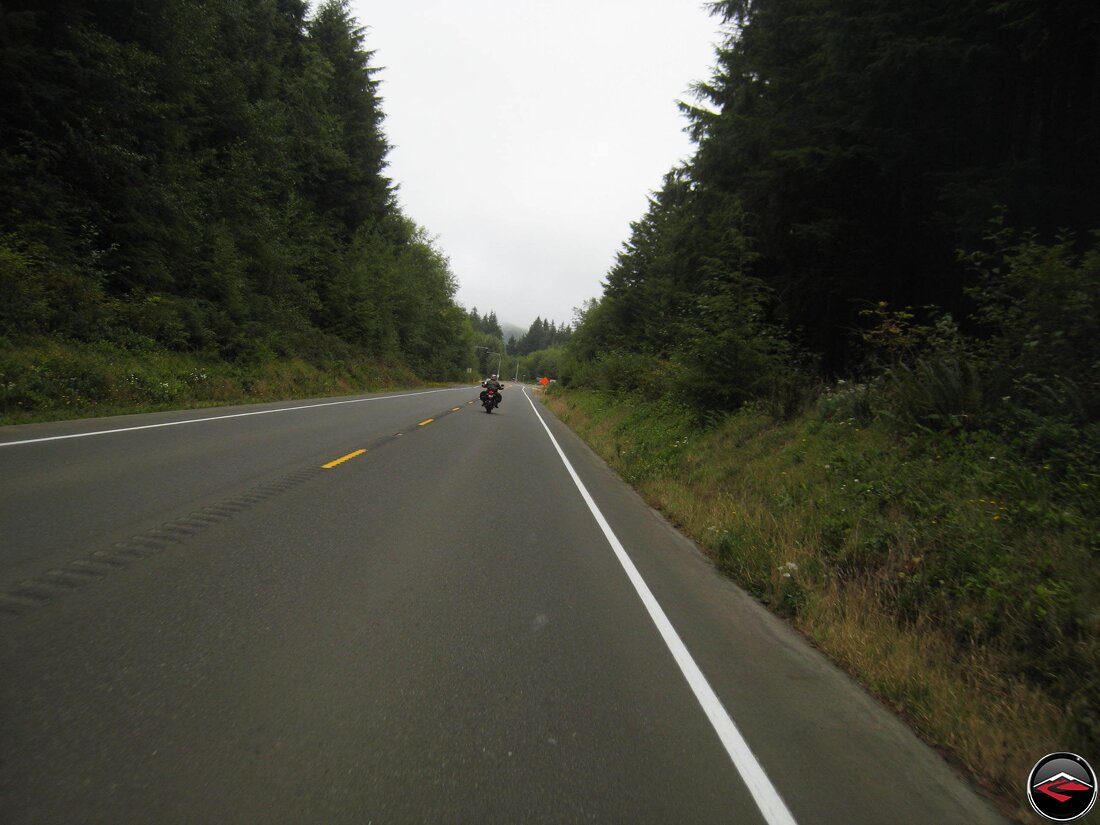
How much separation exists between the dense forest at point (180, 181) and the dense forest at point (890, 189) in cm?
1588

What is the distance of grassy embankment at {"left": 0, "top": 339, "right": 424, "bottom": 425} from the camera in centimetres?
1212

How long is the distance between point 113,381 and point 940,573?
16.7 metres

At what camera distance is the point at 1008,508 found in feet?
17.3


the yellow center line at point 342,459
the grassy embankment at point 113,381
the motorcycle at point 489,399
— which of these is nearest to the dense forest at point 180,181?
the grassy embankment at point 113,381

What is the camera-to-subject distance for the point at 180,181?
871 inches

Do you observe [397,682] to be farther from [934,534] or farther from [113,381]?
[113,381]

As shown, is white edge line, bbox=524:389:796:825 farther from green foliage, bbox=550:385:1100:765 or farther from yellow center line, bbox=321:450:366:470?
yellow center line, bbox=321:450:366:470

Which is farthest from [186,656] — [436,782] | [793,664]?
[793,664]

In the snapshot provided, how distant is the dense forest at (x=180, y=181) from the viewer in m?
16.0

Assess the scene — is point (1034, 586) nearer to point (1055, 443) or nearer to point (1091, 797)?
point (1091, 797)
